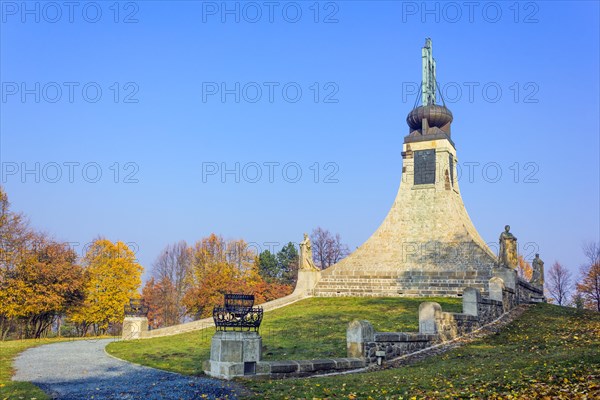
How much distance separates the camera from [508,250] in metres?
27.1

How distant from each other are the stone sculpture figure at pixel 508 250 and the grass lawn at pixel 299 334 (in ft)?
10.7

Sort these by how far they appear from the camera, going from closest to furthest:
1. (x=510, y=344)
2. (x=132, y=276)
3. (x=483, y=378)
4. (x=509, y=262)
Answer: (x=483, y=378) → (x=510, y=344) → (x=509, y=262) → (x=132, y=276)

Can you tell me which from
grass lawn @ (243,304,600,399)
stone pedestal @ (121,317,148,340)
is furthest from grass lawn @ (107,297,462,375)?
grass lawn @ (243,304,600,399)

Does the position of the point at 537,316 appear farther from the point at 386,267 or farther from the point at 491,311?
the point at 386,267

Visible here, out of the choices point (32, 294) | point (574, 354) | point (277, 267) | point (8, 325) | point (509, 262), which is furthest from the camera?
point (277, 267)

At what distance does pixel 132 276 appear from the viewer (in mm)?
47562

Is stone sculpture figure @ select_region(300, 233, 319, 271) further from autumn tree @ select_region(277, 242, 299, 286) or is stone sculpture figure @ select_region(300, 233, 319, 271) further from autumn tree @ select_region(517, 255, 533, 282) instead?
autumn tree @ select_region(517, 255, 533, 282)

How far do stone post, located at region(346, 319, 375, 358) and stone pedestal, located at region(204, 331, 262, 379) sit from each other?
3.51 m

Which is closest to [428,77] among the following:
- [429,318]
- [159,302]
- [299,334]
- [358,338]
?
[429,318]

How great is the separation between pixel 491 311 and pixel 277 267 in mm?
48424

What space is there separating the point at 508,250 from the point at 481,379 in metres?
18.1

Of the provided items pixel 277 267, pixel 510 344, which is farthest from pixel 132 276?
pixel 510 344

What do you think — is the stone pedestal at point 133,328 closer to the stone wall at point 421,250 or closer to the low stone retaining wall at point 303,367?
the stone wall at point 421,250

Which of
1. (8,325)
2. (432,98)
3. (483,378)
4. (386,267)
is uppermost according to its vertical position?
(432,98)
